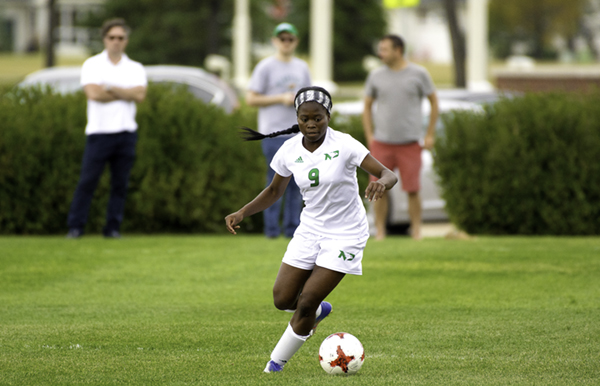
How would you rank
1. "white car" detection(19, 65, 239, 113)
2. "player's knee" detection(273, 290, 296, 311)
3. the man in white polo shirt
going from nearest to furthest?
"player's knee" detection(273, 290, 296, 311) → the man in white polo shirt → "white car" detection(19, 65, 239, 113)

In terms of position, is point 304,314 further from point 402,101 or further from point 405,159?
point 402,101

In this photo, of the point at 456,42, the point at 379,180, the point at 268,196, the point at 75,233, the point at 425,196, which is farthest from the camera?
the point at 456,42

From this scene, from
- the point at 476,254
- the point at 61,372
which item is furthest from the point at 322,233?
the point at 476,254

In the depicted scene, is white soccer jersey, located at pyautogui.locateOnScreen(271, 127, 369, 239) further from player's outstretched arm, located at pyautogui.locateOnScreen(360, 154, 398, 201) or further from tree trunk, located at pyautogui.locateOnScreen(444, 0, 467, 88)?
tree trunk, located at pyautogui.locateOnScreen(444, 0, 467, 88)

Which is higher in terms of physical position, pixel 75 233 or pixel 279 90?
pixel 279 90

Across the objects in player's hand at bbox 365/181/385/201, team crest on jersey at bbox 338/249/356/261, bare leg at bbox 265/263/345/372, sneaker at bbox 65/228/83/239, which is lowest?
sneaker at bbox 65/228/83/239

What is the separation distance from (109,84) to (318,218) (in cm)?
516

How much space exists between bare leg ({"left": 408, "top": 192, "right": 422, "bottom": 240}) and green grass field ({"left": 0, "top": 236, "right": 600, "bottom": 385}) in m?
0.28

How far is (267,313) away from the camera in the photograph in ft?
21.5

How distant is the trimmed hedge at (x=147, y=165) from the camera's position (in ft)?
34.7

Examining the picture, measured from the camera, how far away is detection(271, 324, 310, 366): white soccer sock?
482cm

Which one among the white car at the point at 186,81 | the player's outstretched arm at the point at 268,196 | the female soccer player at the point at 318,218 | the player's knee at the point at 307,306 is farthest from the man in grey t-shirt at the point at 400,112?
the player's knee at the point at 307,306

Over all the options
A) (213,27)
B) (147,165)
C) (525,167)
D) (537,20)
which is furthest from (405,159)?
(537,20)

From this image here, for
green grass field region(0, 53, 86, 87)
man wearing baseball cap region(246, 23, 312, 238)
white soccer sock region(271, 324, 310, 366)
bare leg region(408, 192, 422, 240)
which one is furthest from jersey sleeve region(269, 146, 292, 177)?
green grass field region(0, 53, 86, 87)
